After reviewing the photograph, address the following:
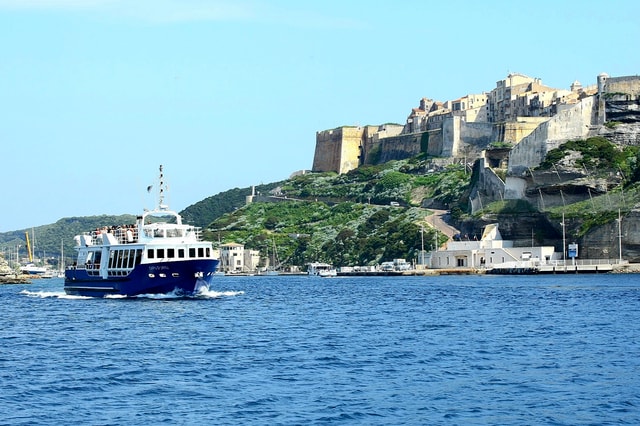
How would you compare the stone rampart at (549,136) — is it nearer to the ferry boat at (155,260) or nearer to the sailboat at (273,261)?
the sailboat at (273,261)

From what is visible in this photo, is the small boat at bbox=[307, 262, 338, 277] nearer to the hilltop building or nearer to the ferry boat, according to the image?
the hilltop building

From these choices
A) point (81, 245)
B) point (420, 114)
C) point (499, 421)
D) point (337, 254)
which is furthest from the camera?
point (420, 114)

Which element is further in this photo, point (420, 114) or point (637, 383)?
point (420, 114)

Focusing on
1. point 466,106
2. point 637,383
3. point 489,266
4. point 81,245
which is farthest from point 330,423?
point 466,106

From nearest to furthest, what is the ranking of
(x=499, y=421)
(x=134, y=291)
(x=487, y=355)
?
(x=499, y=421) < (x=487, y=355) < (x=134, y=291)

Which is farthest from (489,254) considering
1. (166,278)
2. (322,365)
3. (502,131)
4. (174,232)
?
(322,365)

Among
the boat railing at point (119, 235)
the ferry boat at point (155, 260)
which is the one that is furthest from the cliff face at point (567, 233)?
the boat railing at point (119, 235)

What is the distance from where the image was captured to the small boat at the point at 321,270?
12793 cm

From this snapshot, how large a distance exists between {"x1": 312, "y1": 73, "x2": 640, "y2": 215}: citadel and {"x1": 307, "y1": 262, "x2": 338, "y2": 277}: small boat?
17.6 meters

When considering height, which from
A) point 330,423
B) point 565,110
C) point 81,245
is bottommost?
point 330,423

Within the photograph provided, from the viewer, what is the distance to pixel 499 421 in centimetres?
2528

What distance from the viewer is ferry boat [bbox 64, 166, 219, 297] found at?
62.4 meters

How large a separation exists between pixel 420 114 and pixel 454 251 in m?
55.5

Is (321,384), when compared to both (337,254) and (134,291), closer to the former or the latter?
(134,291)
